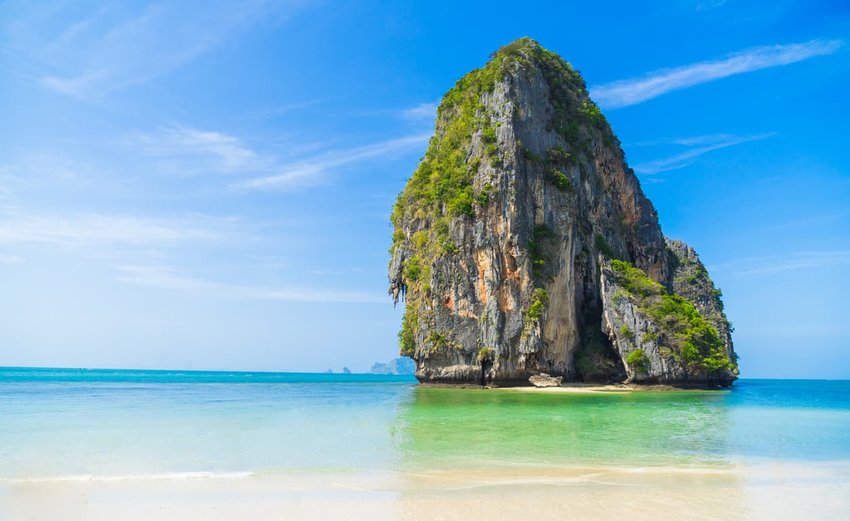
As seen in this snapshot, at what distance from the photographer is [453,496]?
7.68 m

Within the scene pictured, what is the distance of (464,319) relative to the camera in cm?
3506

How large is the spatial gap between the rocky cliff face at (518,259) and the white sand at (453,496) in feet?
82.3

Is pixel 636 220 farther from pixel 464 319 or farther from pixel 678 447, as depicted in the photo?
pixel 678 447

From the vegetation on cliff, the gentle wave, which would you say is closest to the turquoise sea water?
the gentle wave

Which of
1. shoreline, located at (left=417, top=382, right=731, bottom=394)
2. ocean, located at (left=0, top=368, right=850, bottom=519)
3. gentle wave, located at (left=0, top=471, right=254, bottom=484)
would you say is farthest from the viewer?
shoreline, located at (left=417, top=382, right=731, bottom=394)

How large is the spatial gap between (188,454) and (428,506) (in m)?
6.03

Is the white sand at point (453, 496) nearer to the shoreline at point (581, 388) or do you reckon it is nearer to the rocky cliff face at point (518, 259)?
the shoreline at point (581, 388)

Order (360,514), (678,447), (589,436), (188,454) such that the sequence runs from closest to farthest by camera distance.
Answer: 1. (360,514)
2. (188,454)
3. (678,447)
4. (589,436)

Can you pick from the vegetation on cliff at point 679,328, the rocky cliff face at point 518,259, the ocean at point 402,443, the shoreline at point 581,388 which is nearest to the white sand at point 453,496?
the ocean at point 402,443

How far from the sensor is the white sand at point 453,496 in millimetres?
6992

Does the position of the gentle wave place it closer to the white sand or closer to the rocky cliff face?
the white sand

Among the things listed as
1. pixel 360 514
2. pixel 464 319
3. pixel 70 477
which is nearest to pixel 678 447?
pixel 360 514

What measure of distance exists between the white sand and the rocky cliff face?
25097mm

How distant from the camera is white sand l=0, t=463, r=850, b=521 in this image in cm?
699
